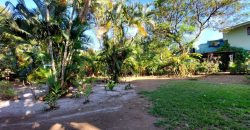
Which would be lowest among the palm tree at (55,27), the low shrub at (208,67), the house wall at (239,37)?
the low shrub at (208,67)

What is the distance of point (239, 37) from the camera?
24.4 metres

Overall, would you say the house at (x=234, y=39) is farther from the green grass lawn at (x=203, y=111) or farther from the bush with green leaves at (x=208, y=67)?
the green grass lawn at (x=203, y=111)

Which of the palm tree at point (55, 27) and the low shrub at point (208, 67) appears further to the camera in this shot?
the low shrub at point (208, 67)

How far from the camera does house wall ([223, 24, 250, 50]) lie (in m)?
23.8

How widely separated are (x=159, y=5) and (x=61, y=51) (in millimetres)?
15109

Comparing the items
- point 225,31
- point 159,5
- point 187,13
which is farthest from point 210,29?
point 159,5

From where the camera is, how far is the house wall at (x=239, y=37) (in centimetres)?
2377

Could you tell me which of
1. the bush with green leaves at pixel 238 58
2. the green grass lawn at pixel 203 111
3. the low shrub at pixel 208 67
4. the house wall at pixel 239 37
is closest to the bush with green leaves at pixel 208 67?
the low shrub at pixel 208 67

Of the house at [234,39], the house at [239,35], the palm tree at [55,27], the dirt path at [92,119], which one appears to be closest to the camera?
the dirt path at [92,119]

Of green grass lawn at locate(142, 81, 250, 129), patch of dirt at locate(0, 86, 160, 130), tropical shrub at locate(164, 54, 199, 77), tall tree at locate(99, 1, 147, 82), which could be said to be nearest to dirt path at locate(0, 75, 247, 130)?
patch of dirt at locate(0, 86, 160, 130)

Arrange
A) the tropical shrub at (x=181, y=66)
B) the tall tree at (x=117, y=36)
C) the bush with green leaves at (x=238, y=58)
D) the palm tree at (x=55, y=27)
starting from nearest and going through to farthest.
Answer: the palm tree at (x=55, y=27), the tall tree at (x=117, y=36), the tropical shrub at (x=181, y=66), the bush with green leaves at (x=238, y=58)

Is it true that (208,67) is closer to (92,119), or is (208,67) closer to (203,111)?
(203,111)

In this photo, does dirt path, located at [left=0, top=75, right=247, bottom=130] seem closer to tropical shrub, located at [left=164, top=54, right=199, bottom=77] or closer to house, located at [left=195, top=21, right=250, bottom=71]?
tropical shrub, located at [left=164, top=54, right=199, bottom=77]

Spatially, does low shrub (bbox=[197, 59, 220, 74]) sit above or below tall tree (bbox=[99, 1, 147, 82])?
below
